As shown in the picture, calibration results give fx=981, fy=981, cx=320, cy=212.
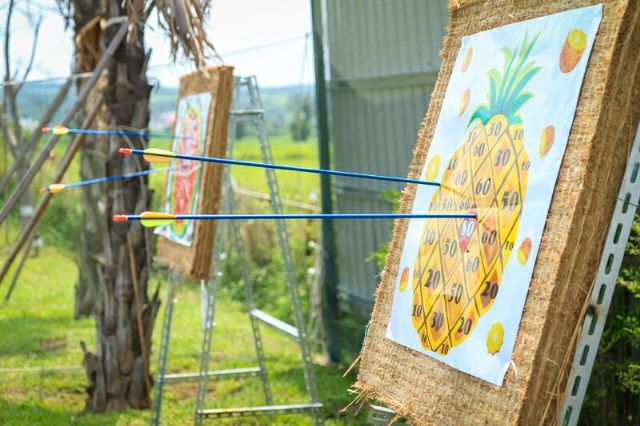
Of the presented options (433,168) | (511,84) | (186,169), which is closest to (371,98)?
(186,169)

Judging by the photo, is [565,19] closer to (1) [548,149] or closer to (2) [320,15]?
(1) [548,149]

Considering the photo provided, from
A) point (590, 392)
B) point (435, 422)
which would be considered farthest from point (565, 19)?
point (590, 392)

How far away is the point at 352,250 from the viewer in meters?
6.50

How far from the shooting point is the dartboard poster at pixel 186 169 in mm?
4766

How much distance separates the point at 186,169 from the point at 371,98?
1513 millimetres

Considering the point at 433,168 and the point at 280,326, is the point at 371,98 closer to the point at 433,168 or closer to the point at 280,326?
the point at 280,326

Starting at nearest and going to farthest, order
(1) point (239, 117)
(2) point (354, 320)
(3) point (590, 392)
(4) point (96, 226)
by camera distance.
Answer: (3) point (590, 392), (1) point (239, 117), (2) point (354, 320), (4) point (96, 226)

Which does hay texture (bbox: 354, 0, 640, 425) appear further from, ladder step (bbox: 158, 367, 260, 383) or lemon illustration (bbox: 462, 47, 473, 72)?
ladder step (bbox: 158, 367, 260, 383)

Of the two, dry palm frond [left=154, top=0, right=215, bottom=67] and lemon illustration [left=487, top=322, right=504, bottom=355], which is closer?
lemon illustration [left=487, top=322, right=504, bottom=355]

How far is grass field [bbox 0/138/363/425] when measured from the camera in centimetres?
551

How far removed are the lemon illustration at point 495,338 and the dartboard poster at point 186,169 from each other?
8.13 ft

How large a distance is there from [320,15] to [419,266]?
395 centimetres

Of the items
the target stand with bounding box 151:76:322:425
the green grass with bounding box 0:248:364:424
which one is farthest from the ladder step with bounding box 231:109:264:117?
the green grass with bounding box 0:248:364:424

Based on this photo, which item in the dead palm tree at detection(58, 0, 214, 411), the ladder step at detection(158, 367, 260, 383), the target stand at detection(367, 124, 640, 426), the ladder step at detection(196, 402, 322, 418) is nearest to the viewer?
the target stand at detection(367, 124, 640, 426)
